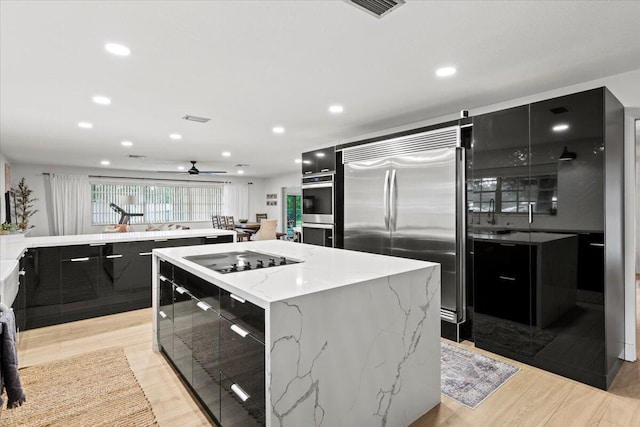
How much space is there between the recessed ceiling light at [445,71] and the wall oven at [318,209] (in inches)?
83.8

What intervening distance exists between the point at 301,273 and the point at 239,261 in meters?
0.62

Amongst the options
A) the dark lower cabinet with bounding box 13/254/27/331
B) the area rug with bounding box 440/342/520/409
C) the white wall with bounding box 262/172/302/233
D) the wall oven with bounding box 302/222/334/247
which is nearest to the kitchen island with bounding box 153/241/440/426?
the area rug with bounding box 440/342/520/409

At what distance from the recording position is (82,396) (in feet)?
7.34

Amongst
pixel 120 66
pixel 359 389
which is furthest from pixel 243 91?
pixel 359 389

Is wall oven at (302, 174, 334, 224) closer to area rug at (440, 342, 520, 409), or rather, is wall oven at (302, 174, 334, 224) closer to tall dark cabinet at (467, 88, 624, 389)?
tall dark cabinet at (467, 88, 624, 389)

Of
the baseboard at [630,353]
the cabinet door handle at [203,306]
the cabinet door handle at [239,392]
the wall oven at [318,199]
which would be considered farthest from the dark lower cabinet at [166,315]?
the baseboard at [630,353]

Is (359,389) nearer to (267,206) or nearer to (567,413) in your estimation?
(567,413)

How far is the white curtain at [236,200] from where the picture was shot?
1198 cm

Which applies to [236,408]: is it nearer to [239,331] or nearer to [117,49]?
[239,331]

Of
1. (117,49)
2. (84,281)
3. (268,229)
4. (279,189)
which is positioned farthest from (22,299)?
(279,189)

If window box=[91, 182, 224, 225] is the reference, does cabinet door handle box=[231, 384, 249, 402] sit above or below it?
below

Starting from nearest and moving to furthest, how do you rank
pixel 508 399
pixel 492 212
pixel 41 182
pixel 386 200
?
pixel 508 399, pixel 492 212, pixel 386 200, pixel 41 182

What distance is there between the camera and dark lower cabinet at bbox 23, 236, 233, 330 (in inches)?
137

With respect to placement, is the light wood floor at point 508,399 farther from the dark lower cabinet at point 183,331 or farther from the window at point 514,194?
the window at point 514,194
